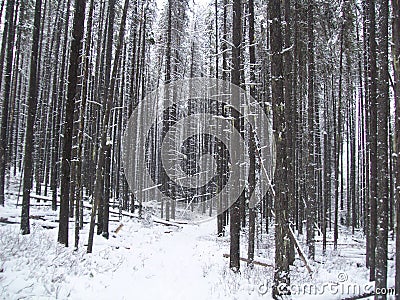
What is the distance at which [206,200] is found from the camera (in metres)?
38.5

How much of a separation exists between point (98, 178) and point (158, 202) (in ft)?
70.7

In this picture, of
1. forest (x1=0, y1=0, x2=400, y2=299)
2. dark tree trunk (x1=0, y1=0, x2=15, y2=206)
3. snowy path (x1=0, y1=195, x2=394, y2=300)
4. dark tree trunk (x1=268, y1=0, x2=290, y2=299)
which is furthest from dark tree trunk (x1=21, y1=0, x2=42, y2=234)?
dark tree trunk (x1=268, y1=0, x2=290, y2=299)

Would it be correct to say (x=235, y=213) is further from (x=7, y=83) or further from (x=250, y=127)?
(x=7, y=83)

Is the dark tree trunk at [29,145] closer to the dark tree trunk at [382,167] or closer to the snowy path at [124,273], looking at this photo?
the snowy path at [124,273]

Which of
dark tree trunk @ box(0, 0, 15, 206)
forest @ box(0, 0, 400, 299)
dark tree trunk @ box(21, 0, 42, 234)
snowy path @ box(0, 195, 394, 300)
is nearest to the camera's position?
snowy path @ box(0, 195, 394, 300)

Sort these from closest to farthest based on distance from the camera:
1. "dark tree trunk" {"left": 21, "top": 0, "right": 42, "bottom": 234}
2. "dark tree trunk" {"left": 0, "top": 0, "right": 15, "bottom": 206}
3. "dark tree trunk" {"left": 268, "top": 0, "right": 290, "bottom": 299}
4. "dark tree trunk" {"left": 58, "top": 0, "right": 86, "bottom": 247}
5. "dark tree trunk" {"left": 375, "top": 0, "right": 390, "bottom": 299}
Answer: "dark tree trunk" {"left": 268, "top": 0, "right": 290, "bottom": 299} < "dark tree trunk" {"left": 375, "top": 0, "right": 390, "bottom": 299} < "dark tree trunk" {"left": 58, "top": 0, "right": 86, "bottom": 247} < "dark tree trunk" {"left": 21, "top": 0, "right": 42, "bottom": 234} < "dark tree trunk" {"left": 0, "top": 0, "right": 15, "bottom": 206}

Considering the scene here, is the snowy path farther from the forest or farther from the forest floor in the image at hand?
the forest

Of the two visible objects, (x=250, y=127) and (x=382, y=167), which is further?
(x=250, y=127)

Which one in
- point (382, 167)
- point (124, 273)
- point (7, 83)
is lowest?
point (124, 273)

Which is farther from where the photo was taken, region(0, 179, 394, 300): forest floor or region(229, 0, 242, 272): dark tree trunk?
region(229, 0, 242, 272): dark tree trunk

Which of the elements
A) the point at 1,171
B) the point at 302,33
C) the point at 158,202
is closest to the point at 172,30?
the point at 302,33

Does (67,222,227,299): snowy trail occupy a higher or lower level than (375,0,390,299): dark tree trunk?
lower

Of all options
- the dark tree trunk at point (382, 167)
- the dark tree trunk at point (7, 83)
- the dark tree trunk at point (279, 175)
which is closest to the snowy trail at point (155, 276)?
the dark tree trunk at point (279, 175)

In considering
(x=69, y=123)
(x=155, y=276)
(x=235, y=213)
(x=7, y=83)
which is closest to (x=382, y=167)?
(x=235, y=213)
